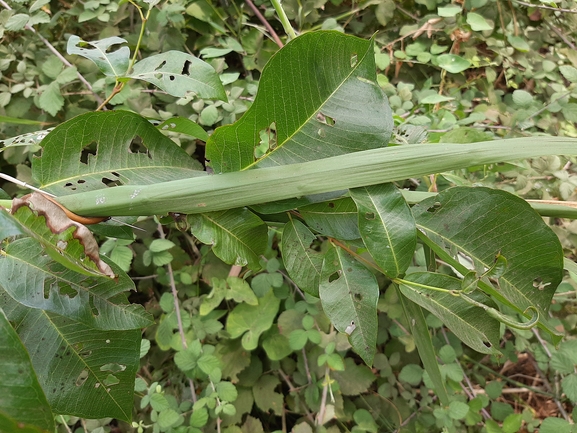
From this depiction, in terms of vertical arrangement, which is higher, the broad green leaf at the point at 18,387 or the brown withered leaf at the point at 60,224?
the brown withered leaf at the point at 60,224

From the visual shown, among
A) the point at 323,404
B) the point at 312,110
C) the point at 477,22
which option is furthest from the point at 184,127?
the point at 477,22

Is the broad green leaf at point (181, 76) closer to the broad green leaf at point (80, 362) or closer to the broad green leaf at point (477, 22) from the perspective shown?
the broad green leaf at point (80, 362)

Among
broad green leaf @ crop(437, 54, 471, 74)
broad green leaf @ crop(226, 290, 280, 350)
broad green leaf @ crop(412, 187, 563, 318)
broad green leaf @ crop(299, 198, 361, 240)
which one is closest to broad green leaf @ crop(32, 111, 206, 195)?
broad green leaf @ crop(299, 198, 361, 240)

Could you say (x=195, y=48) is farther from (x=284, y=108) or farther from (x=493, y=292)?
(x=493, y=292)

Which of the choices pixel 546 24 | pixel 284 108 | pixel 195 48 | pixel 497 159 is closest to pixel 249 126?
pixel 284 108

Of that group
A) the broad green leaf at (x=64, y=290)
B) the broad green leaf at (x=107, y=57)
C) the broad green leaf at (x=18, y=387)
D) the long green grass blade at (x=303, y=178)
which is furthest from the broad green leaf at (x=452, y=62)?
the broad green leaf at (x=18, y=387)

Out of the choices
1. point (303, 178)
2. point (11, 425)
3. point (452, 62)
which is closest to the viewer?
point (11, 425)

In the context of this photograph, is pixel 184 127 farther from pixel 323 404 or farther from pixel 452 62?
pixel 452 62
